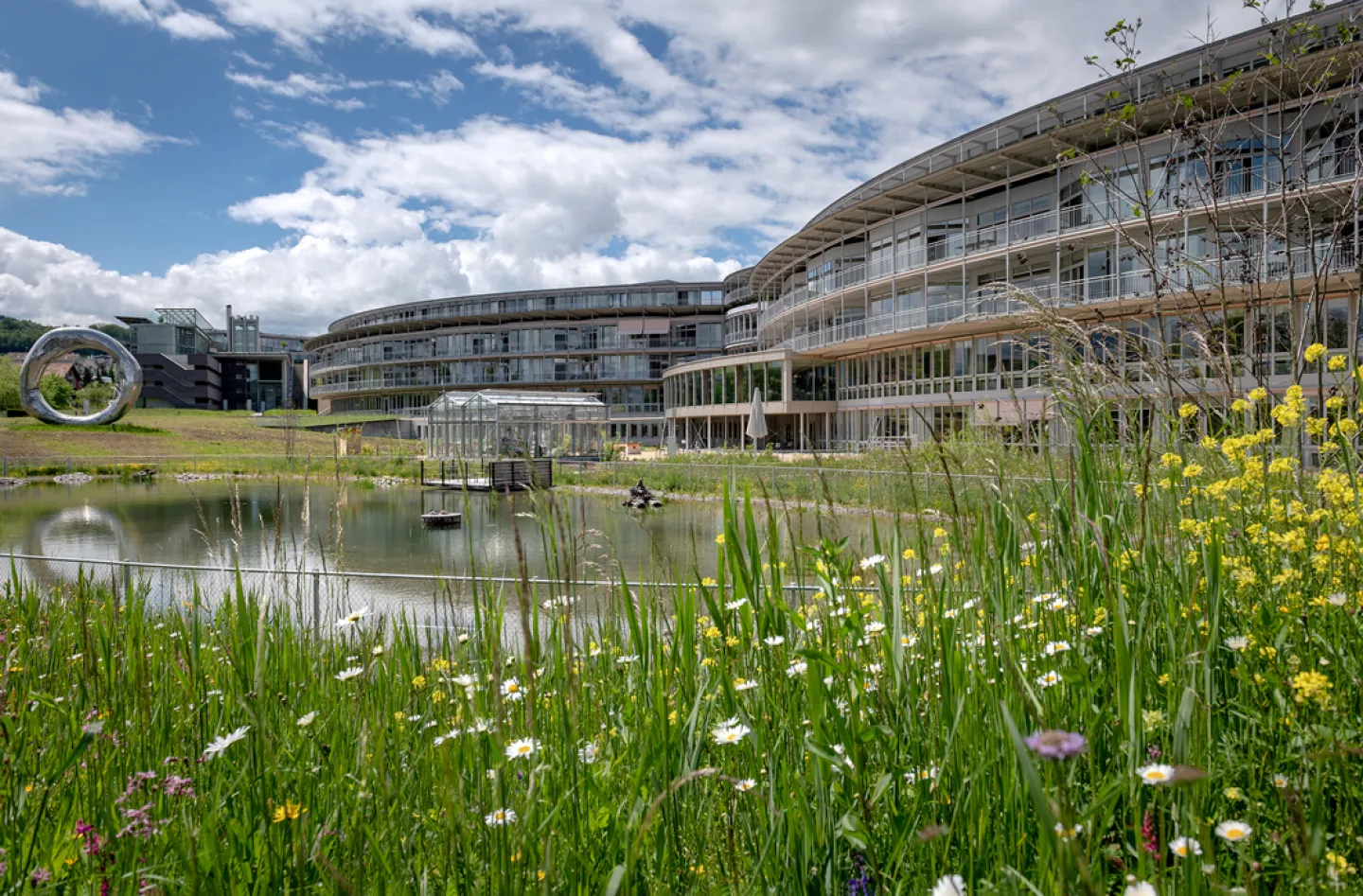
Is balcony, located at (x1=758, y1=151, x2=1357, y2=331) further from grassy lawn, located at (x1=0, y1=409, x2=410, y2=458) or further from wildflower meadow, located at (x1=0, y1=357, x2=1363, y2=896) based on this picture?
grassy lawn, located at (x1=0, y1=409, x2=410, y2=458)

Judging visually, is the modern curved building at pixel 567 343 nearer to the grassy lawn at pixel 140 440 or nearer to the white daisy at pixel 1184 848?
the grassy lawn at pixel 140 440

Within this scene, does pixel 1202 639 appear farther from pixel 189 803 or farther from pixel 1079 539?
pixel 189 803

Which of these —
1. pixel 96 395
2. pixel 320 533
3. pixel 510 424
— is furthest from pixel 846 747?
pixel 96 395

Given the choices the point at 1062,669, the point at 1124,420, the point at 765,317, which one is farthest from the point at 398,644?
the point at 765,317

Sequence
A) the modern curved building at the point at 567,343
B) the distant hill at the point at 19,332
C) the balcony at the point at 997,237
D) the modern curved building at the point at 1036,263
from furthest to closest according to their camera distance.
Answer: the distant hill at the point at 19,332 < the modern curved building at the point at 567,343 < the balcony at the point at 997,237 < the modern curved building at the point at 1036,263

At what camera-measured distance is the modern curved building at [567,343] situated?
210 feet

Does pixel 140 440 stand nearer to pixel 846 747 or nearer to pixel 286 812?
pixel 286 812

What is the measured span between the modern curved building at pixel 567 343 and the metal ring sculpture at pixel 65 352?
27806 mm

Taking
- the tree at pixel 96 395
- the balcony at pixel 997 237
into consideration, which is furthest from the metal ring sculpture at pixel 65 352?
the balcony at pixel 997 237

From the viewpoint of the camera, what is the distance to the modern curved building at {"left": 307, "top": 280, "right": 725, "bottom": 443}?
64.0m

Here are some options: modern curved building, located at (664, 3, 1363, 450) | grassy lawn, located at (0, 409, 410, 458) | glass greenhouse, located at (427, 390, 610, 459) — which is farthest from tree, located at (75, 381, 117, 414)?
modern curved building, located at (664, 3, 1363, 450)

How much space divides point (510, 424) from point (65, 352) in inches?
Answer: 846

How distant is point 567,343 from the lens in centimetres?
6525

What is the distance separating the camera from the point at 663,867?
151cm
